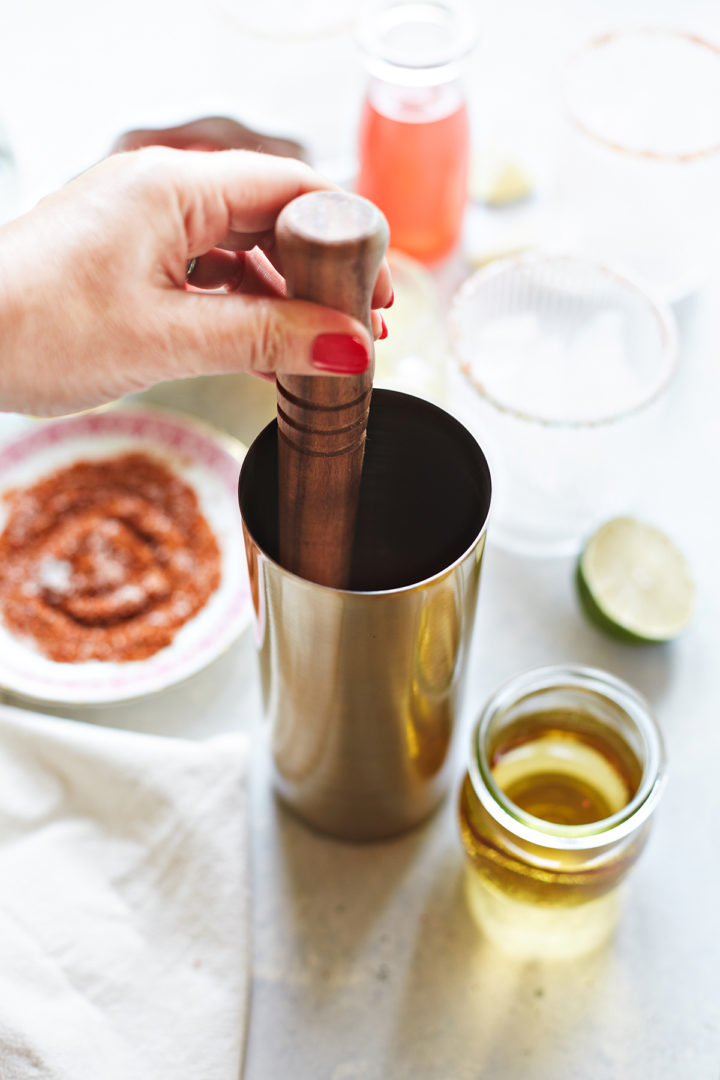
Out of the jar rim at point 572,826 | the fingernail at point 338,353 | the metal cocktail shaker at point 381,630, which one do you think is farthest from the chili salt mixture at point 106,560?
the fingernail at point 338,353

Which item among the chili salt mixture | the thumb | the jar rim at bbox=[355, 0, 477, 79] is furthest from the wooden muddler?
the jar rim at bbox=[355, 0, 477, 79]

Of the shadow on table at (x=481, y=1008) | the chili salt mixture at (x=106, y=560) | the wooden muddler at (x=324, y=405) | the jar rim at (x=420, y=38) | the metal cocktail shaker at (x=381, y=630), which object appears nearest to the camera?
the wooden muddler at (x=324, y=405)

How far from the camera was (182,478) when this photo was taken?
2.95ft

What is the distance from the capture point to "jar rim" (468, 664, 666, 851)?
2.04 feet

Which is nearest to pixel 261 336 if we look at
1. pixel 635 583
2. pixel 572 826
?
pixel 572 826

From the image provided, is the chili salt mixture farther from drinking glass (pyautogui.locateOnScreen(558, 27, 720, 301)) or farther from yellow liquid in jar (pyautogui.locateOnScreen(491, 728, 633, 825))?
drinking glass (pyautogui.locateOnScreen(558, 27, 720, 301))

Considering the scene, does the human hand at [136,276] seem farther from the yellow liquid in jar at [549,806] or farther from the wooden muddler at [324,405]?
the yellow liquid in jar at [549,806]

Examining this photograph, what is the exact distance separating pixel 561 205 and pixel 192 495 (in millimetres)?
461

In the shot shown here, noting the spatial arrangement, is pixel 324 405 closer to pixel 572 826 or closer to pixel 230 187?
pixel 230 187

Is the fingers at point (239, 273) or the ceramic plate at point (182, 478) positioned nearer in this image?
the fingers at point (239, 273)

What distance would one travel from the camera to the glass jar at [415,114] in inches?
36.4

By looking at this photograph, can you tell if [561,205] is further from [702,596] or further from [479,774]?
[479,774]

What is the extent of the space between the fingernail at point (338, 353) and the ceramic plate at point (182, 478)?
326mm

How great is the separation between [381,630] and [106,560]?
349mm
